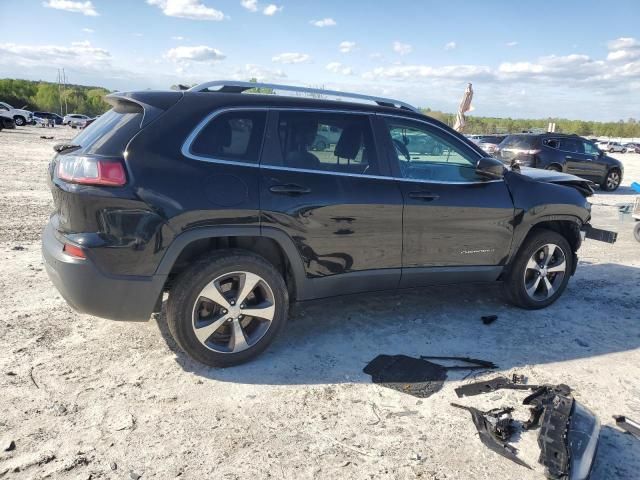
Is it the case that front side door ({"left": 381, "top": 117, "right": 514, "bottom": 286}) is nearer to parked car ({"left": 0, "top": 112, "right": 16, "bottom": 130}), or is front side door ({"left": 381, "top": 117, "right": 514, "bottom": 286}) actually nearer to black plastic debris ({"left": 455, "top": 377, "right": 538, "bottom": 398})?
black plastic debris ({"left": 455, "top": 377, "right": 538, "bottom": 398})

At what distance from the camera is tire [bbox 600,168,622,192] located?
54.8ft

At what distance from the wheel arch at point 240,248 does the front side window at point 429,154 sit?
121 cm

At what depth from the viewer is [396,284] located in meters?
4.16

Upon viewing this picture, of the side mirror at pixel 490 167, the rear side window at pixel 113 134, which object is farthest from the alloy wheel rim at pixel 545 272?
the rear side window at pixel 113 134

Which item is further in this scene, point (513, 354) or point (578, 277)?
point (578, 277)

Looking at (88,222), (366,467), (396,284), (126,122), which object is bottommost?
(366,467)

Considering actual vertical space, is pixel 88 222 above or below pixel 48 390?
above

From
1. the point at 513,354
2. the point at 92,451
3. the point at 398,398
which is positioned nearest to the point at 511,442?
the point at 398,398

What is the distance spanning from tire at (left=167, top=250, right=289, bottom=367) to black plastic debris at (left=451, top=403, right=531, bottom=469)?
1.45 metres

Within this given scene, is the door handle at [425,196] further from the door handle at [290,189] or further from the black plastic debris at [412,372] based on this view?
the black plastic debris at [412,372]

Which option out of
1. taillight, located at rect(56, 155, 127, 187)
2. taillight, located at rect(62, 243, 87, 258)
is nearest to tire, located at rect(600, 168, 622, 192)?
taillight, located at rect(56, 155, 127, 187)

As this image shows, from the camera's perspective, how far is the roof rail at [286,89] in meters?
3.60

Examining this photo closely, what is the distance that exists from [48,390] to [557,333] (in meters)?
4.06

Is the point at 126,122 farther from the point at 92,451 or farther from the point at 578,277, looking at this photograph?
the point at 578,277
